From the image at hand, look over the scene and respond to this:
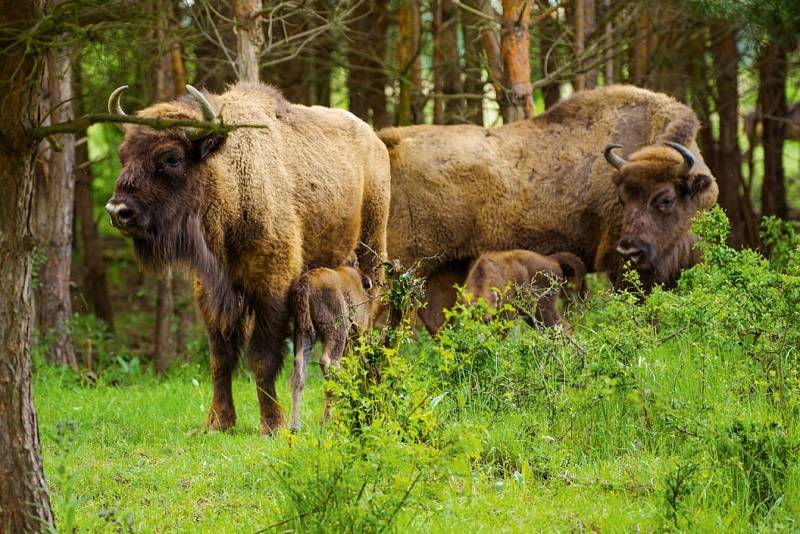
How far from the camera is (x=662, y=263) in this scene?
32.6 feet

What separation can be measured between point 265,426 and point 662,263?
4410 millimetres

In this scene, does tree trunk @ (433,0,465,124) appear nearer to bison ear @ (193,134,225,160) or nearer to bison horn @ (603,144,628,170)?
bison horn @ (603,144,628,170)

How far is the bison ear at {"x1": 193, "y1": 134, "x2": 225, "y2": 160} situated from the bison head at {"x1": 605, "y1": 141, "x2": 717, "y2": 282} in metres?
4.15

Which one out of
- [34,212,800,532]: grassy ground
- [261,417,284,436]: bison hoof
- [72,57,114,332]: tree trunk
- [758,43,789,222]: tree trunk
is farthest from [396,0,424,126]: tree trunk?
[261,417,284,436]: bison hoof

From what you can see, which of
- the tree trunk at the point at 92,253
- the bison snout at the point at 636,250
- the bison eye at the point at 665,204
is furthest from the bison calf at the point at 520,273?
the tree trunk at the point at 92,253

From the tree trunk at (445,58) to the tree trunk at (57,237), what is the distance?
4.29 m

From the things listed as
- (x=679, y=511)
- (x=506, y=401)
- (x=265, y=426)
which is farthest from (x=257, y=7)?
(x=679, y=511)

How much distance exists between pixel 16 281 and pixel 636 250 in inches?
258

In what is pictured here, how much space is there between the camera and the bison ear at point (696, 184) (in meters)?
9.98

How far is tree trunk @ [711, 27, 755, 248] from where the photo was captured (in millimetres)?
14102

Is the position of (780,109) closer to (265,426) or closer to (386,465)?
(265,426)

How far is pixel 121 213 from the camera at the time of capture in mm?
6965

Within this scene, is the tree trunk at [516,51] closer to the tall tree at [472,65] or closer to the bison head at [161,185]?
the tall tree at [472,65]

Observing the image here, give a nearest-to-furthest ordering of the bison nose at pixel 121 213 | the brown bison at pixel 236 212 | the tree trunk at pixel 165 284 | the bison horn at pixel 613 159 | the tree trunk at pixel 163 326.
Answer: the bison nose at pixel 121 213, the brown bison at pixel 236 212, the bison horn at pixel 613 159, the tree trunk at pixel 165 284, the tree trunk at pixel 163 326
